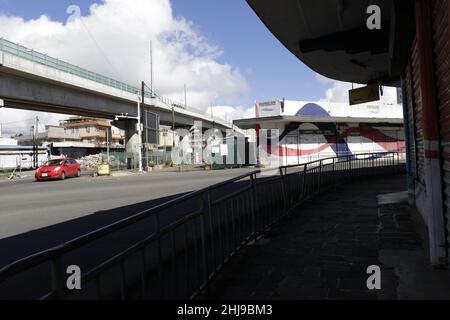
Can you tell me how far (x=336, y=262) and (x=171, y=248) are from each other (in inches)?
→ 100

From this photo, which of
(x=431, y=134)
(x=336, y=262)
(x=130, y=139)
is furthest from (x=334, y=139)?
(x=431, y=134)

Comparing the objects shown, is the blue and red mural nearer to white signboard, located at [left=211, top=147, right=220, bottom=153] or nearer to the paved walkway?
white signboard, located at [left=211, top=147, right=220, bottom=153]

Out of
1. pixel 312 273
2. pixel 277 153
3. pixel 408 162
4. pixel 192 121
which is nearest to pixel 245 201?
pixel 312 273

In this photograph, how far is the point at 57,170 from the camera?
26.6 metres

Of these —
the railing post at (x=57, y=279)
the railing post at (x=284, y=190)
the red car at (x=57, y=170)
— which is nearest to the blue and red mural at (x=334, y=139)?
the red car at (x=57, y=170)

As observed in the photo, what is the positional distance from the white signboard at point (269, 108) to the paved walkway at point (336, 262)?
914 inches

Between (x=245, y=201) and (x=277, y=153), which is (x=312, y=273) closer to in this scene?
(x=245, y=201)

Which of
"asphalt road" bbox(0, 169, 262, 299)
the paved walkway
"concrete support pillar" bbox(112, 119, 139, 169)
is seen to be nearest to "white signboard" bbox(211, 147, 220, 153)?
"concrete support pillar" bbox(112, 119, 139, 169)

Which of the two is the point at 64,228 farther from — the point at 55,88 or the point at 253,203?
the point at 55,88

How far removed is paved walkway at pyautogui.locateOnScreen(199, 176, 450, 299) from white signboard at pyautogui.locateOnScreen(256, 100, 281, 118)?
23.2 metres

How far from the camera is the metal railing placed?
252cm
